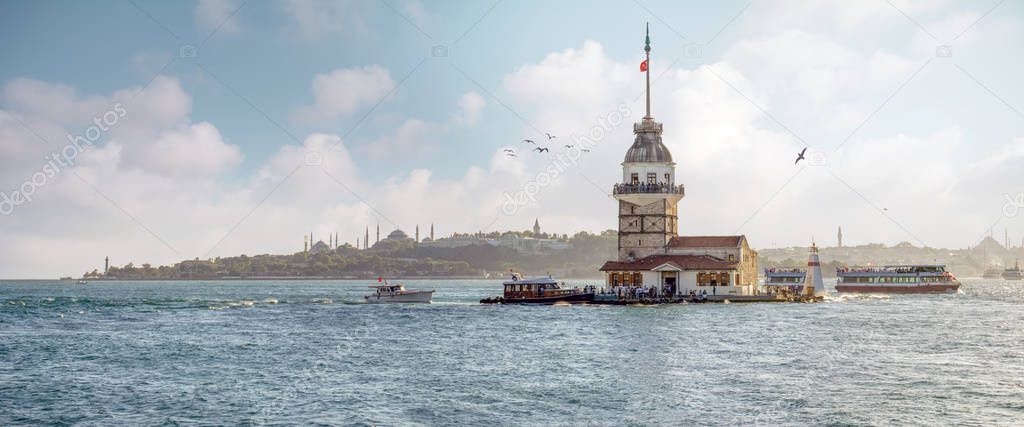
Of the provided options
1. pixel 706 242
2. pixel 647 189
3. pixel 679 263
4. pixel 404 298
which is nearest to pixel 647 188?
pixel 647 189

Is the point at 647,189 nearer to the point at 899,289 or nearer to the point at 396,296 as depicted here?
the point at 396,296

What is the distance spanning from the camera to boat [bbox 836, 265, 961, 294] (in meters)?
151

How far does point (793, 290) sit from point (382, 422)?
9075 centimetres

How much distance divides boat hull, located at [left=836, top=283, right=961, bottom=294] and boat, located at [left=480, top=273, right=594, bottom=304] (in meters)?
61.4

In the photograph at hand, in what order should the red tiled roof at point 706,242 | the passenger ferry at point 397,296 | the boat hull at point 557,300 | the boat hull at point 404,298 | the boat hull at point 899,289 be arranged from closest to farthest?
the boat hull at point 557,300 → the red tiled roof at point 706,242 → the boat hull at point 404,298 → the passenger ferry at point 397,296 → the boat hull at point 899,289

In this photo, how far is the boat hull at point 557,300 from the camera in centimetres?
10438

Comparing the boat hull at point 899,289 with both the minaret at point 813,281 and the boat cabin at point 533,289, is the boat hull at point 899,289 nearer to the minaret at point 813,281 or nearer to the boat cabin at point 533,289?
the minaret at point 813,281

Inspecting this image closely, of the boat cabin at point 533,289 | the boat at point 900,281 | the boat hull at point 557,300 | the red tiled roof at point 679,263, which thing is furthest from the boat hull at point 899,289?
the boat hull at point 557,300

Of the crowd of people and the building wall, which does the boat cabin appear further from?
the crowd of people

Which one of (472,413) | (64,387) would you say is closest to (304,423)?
(472,413)

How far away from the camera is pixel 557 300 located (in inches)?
4154

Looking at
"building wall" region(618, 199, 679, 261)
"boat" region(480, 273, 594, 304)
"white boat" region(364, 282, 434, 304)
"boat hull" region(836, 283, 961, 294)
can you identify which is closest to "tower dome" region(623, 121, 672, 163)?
"building wall" region(618, 199, 679, 261)

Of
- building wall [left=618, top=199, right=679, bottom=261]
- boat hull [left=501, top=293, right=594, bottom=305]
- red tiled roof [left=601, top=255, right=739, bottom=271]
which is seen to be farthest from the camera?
building wall [left=618, top=199, right=679, bottom=261]

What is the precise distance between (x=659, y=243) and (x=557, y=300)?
550 inches
